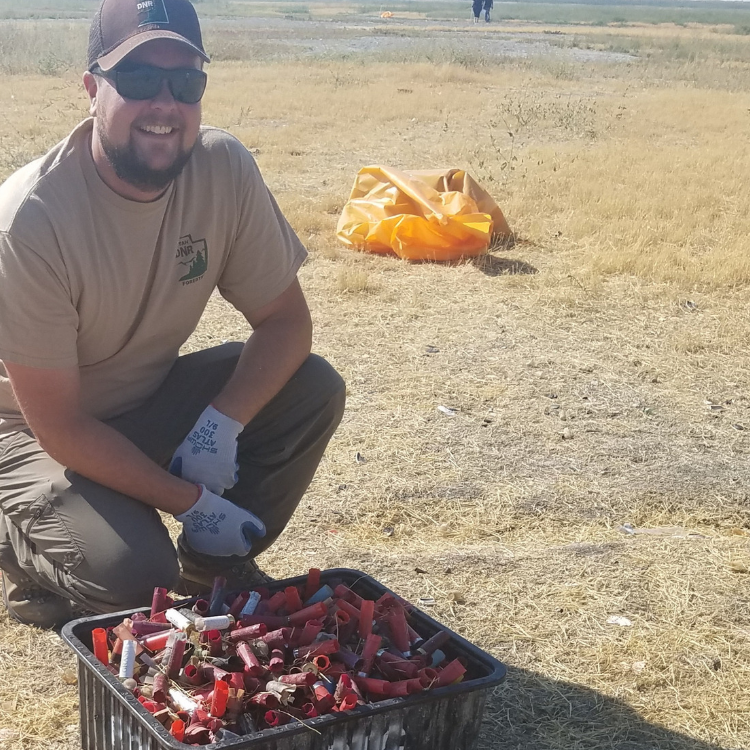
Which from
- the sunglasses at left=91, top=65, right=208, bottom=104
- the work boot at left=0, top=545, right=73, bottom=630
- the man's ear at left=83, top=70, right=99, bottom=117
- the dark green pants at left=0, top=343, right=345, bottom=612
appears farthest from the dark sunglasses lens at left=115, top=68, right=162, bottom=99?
the work boot at left=0, top=545, right=73, bottom=630

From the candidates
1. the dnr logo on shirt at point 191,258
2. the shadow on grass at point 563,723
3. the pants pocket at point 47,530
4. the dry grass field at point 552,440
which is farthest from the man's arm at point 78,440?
the shadow on grass at point 563,723

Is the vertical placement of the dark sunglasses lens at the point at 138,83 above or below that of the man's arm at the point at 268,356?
above

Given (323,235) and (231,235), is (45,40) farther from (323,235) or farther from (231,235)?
(231,235)

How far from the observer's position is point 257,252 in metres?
2.67

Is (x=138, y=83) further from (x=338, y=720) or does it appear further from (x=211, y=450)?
(x=338, y=720)

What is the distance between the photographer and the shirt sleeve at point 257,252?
2.63 metres

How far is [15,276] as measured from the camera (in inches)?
86.7

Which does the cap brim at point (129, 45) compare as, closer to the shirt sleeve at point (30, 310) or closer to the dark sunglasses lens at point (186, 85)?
the dark sunglasses lens at point (186, 85)

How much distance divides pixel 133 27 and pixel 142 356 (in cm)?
82

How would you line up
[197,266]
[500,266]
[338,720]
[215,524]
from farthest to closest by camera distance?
[500,266] → [197,266] → [215,524] → [338,720]

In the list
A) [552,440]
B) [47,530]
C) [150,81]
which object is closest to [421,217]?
[552,440]

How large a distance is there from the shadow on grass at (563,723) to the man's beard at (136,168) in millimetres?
1504

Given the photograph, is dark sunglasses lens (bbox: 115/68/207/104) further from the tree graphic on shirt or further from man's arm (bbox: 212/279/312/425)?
man's arm (bbox: 212/279/312/425)

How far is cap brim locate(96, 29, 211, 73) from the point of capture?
2281 millimetres
